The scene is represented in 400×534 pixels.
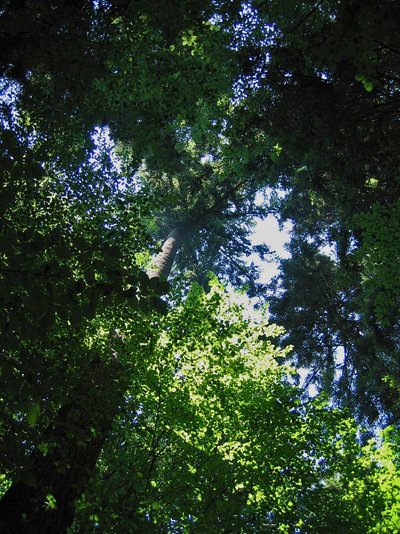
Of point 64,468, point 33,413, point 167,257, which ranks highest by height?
point 167,257

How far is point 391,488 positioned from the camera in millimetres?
6543

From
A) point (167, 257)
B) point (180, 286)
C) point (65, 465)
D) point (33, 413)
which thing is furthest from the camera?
point (167, 257)

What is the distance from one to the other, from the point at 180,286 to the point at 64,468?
13.1 ft

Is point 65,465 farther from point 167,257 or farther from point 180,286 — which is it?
point 167,257

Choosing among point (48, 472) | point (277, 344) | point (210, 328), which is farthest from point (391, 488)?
point (277, 344)

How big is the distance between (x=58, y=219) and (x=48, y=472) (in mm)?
3721

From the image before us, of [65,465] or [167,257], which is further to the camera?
[167,257]

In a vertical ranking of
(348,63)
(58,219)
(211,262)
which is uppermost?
(211,262)

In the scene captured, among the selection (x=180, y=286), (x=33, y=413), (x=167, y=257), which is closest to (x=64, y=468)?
(x=33, y=413)

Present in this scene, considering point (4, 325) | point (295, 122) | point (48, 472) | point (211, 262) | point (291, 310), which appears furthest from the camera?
point (211, 262)

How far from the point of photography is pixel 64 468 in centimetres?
506

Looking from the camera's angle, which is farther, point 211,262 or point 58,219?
point 211,262

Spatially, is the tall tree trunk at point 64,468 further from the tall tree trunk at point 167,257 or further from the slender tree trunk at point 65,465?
the tall tree trunk at point 167,257

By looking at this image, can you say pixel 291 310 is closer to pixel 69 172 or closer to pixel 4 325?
pixel 69 172
